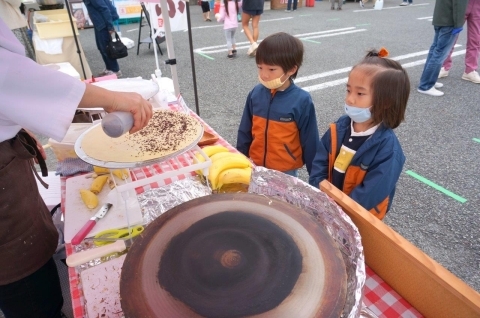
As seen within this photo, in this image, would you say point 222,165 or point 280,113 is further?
point 280,113

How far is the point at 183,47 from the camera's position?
24.6 ft

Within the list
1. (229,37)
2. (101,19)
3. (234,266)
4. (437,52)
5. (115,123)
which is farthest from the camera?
(229,37)

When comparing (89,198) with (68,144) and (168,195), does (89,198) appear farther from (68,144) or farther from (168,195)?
(68,144)

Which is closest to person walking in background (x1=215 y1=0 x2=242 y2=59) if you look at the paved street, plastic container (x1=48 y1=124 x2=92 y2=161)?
the paved street

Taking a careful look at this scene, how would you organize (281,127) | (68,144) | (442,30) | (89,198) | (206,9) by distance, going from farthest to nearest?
1. (206,9)
2. (442,30)
3. (281,127)
4. (68,144)
5. (89,198)

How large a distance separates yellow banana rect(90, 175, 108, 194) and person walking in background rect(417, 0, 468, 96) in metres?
4.55

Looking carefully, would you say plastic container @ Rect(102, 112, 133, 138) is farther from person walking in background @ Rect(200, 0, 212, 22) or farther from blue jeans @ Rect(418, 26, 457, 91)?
person walking in background @ Rect(200, 0, 212, 22)

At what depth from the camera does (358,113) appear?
5.04 ft

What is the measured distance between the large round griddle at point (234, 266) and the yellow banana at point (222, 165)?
365mm

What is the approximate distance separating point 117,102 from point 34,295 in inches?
34.8

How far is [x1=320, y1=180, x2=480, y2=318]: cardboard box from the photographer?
3.01 feet

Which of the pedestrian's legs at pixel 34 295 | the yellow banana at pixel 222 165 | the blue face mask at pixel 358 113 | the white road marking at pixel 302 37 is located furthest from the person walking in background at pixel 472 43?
the pedestrian's legs at pixel 34 295

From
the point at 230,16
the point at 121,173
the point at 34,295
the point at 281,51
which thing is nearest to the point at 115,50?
the point at 230,16

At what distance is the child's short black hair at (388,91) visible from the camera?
1468mm
